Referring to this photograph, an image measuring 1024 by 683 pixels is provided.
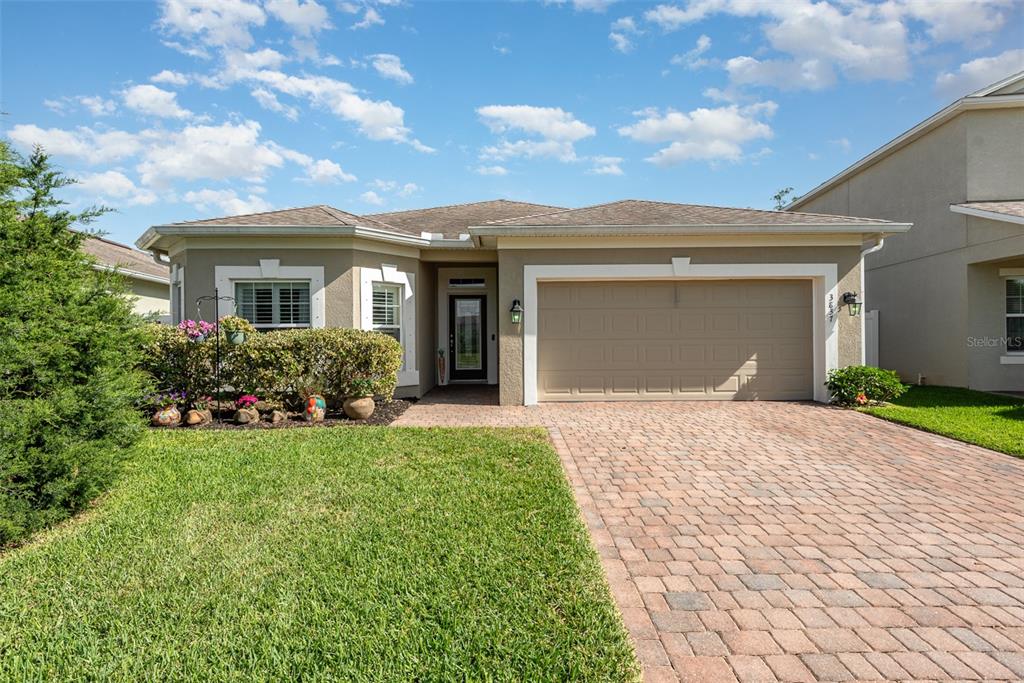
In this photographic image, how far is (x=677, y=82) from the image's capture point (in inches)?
417

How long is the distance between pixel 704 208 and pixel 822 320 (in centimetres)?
336

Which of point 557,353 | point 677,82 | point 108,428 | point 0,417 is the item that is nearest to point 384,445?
point 108,428

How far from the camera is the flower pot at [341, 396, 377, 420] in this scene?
7.99m

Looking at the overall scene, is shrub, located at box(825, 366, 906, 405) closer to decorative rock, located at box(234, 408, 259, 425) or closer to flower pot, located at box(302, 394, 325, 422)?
flower pot, located at box(302, 394, 325, 422)

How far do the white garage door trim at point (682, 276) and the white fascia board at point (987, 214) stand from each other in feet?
12.0

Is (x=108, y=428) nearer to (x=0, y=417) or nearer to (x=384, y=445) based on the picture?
(x=0, y=417)

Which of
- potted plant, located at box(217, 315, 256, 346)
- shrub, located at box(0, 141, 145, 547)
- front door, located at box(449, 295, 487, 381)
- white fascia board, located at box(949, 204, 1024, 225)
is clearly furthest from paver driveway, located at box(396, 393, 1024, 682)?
front door, located at box(449, 295, 487, 381)

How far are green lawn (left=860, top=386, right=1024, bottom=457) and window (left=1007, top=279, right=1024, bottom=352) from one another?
1.68 meters

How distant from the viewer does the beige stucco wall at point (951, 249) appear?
1102 centimetres

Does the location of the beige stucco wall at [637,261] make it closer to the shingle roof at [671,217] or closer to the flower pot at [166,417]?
the shingle roof at [671,217]

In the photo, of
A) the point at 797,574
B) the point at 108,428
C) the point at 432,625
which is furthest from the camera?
the point at 108,428

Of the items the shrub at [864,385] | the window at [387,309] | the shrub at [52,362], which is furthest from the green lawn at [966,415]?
the shrub at [52,362]

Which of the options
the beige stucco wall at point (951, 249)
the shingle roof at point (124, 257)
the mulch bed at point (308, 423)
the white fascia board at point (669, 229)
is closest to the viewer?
the mulch bed at point (308, 423)

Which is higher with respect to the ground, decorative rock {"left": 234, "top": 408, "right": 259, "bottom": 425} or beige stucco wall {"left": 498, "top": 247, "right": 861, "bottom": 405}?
beige stucco wall {"left": 498, "top": 247, "right": 861, "bottom": 405}
